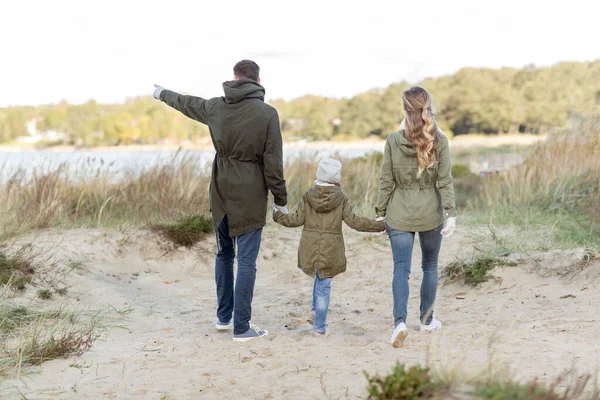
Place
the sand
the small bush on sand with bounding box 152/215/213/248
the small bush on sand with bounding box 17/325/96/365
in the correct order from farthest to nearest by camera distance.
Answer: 1. the small bush on sand with bounding box 152/215/213/248
2. the small bush on sand with bounding box 17/325/96/365
3. the sand

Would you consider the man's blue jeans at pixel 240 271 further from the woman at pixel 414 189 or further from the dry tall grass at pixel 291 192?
the dry tall grass at pixel 291 192

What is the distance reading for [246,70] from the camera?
465 centimetres

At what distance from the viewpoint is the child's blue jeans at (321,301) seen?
483cm

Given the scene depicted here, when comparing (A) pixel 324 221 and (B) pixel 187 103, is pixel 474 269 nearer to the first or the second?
(A) pixel 324 221

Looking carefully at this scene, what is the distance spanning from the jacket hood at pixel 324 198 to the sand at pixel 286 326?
3.21ft

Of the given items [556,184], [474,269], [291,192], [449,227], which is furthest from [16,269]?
[556,184]

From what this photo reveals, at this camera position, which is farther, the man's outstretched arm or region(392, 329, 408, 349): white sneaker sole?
the man's outstretched arm

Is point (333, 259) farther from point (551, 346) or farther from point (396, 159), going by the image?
point (551, 346)

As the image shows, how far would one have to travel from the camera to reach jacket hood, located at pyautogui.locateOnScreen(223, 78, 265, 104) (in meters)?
4.55

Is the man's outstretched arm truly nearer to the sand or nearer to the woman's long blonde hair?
the woman's long blonde hair

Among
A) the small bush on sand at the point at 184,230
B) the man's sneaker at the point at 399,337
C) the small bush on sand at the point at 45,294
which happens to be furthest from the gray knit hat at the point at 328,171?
the small bush on sand at the point at 184,230

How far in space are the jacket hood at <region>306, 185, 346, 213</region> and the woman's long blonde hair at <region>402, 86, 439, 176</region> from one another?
634 millimetres

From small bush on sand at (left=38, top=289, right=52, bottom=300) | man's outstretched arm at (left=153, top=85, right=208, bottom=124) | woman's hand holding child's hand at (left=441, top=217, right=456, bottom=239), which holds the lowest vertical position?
small bush on sand at (left=38, top=289, right=52, bottom=300)

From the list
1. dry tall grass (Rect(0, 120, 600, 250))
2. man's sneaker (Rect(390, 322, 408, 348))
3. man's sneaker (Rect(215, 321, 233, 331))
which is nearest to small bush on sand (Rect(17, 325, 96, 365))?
man's sneaker (Rect(215, 321, 233, 331))
